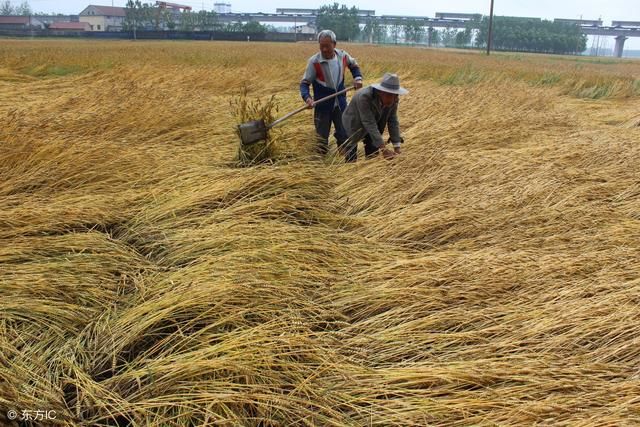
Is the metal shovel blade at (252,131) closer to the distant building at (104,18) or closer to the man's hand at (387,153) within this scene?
the man's hand at (387,153)

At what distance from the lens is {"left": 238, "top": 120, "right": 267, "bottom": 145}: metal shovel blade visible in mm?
4227

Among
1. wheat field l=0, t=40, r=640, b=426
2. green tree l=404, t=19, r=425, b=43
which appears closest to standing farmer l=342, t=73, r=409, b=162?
wheat field l=0, t=40, r=640, b=426

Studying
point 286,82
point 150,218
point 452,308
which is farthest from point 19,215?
point 286,82

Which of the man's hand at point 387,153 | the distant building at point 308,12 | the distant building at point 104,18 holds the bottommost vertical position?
the man's hand at point 387,153

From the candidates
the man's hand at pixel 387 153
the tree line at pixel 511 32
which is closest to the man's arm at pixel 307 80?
the man's hand at pixel 387 153

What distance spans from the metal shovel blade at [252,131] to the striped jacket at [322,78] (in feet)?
1.89

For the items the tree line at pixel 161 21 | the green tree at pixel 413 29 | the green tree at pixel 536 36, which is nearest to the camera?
the tree line at pixel 161 21

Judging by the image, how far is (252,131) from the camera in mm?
4273

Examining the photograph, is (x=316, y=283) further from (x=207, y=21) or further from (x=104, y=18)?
(x=104, y=18)

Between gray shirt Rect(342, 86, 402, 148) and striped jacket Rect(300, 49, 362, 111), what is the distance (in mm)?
436

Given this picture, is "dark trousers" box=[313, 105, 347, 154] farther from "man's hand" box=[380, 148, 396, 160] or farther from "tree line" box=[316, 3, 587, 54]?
"tree line" box=[316, 3, 587, 54]

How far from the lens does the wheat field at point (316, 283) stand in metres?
1.68

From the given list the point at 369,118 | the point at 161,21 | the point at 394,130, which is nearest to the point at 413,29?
the point at 161,21

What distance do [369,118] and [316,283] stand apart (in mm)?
2108
